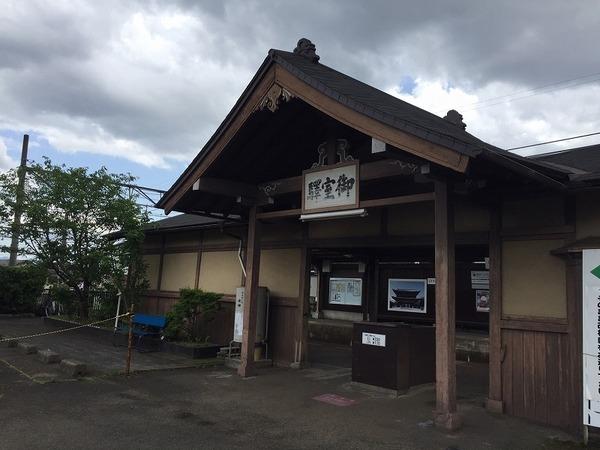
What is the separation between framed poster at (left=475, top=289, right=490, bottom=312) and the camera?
14.0m

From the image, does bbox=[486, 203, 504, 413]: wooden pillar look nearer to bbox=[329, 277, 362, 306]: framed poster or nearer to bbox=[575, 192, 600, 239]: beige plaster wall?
bbox=[575, 192, 600, 239]: beige plaster wall

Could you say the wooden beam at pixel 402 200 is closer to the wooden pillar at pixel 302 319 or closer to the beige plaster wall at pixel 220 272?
the wooden pillar at pixel 302 319

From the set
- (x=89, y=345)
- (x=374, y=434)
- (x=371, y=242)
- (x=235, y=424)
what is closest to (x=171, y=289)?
(x=89, y=345)

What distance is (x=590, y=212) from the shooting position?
6.38m

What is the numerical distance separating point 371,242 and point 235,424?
14.5 feet

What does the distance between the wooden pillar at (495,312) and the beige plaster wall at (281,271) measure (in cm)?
447

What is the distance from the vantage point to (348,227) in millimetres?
9844

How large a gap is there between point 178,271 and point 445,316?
9.87 meters

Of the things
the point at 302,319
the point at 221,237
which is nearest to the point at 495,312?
the point at 302,319

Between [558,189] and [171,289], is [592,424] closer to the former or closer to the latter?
[558,189]

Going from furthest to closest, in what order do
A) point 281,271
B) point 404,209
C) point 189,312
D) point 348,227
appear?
point 189,312
point 281,271
point 348,227
point 404,209

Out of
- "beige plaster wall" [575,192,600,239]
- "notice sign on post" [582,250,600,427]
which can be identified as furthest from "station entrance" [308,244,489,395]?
"notice sign on post" [582,250,600,427]

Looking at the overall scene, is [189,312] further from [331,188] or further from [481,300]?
[481,300]

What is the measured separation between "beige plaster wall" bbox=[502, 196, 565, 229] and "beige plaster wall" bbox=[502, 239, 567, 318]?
0.27 metres
